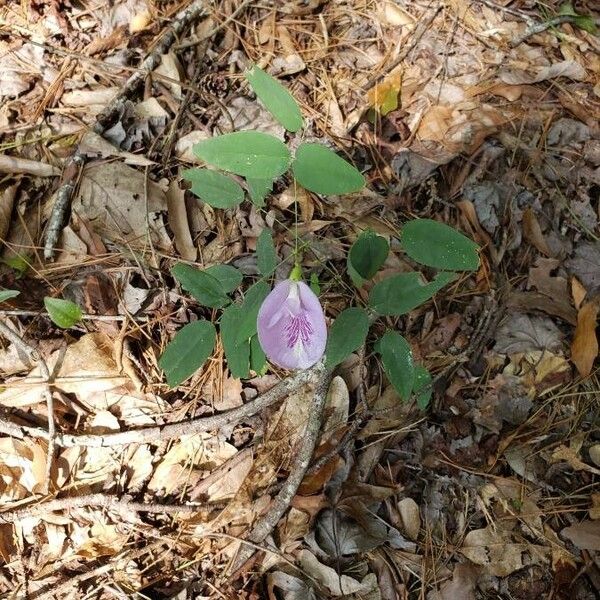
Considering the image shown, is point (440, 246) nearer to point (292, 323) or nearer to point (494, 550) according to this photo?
point (292, 323)

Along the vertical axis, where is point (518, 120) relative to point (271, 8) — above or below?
below

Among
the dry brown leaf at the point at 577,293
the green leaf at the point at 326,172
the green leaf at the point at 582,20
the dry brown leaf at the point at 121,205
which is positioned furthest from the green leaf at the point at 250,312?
the green leaf at the point at 582,20

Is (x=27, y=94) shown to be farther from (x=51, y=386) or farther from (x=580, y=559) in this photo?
(x=580, y=559)

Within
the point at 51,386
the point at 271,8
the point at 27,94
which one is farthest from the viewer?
the point at 271,8

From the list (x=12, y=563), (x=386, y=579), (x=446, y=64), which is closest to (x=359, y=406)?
(x=386, y=579)

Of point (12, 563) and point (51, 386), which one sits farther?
point (51, 386)

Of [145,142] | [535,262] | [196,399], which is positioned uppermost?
[145,142]

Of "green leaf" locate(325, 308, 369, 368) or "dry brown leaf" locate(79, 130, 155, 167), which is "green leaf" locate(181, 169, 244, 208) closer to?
"green leaf" locate(325, 308, 369, 368)

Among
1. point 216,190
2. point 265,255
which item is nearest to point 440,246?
point 265,255
